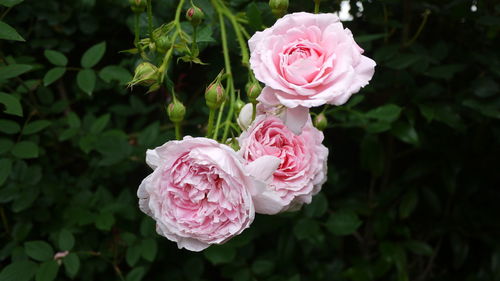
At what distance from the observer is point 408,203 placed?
5.38 ft

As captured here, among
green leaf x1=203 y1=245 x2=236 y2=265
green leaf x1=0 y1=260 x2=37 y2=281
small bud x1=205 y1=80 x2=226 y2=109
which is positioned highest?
small bud x1=205 y1=80 x2=226 y2=109

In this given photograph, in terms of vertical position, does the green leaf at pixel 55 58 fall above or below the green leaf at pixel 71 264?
above

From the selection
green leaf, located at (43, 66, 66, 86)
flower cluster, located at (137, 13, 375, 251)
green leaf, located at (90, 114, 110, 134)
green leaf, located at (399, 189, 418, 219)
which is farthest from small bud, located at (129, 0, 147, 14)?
green leaf, located at (399, 189, 418, 219)

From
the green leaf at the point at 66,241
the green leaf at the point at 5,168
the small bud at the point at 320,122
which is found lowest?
the green leaf at the point at 66,241

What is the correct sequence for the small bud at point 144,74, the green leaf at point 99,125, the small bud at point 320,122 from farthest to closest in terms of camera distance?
the green leaf at point 99,125
the small bud at point 320,122
the small bud at point 144,74

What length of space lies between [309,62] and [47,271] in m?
0.72

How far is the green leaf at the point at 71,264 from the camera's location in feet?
3.61

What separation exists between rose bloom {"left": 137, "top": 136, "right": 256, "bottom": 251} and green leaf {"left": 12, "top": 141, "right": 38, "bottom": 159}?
1.51 ft

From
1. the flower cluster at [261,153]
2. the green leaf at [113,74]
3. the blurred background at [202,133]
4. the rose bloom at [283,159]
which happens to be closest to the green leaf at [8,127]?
the blurred background at [202,133]

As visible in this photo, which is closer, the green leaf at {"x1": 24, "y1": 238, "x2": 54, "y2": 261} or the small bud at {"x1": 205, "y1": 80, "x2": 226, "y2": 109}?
the small bud at {"x1": 205, "y1": 80, "x2": 226, "y2": 109}

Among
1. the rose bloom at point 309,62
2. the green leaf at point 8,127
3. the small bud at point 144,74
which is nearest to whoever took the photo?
the rose bloom at point 309,62

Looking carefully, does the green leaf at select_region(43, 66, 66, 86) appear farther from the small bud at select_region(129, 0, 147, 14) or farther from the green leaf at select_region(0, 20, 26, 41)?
the small bud at select_region(129, 0, 147, 14)

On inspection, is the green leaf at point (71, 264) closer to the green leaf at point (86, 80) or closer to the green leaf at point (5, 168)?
the green leaf at point (5, 168)

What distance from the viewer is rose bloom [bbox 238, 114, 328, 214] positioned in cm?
78
